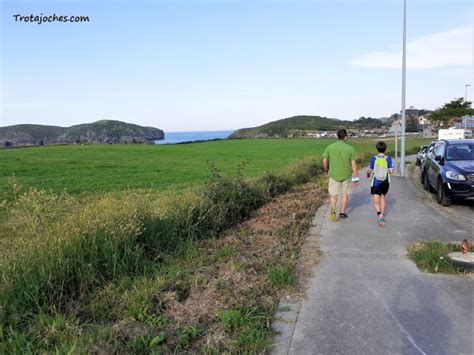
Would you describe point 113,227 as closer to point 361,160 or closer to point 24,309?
point 24,309

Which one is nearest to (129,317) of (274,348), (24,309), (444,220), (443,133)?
(24,309)

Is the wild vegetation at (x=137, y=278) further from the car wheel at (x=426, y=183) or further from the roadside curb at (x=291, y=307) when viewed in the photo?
the car wheel at (x=426, y=183)

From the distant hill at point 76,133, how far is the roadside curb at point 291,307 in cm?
10207

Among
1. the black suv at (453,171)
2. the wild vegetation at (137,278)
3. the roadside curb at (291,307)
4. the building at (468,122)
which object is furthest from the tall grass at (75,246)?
the building at (468,122)

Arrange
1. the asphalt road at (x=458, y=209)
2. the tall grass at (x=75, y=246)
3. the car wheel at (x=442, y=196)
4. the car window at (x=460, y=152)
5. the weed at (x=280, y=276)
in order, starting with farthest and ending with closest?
the car window at (x=460, y=152), the car wheel at (x=442, y=196), the asphalt road at (x=458, y=209), the weed at (x=280, y=276), the tall grass at (x=75, y=246)

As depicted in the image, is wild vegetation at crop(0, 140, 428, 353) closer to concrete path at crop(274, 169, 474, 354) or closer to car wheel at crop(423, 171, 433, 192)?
concrete path at crop(274, 169, 474, 354)

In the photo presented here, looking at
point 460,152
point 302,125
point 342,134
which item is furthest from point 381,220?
point 302,125

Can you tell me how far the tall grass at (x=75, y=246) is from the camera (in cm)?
388

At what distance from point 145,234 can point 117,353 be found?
2656mm

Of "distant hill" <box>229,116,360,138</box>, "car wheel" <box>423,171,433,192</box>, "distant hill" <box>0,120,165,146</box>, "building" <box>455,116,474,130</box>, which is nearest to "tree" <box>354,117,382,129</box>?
"distant hill" <box>229,116,360,138</box>

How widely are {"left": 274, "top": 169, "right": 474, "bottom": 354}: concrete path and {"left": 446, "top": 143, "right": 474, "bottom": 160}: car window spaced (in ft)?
14.5

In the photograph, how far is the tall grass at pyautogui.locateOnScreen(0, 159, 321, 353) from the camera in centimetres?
388

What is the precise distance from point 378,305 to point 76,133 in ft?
507

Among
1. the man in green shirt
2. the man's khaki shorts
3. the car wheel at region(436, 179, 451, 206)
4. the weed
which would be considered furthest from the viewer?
the car wheel at region(436, 179, 451, 206)
